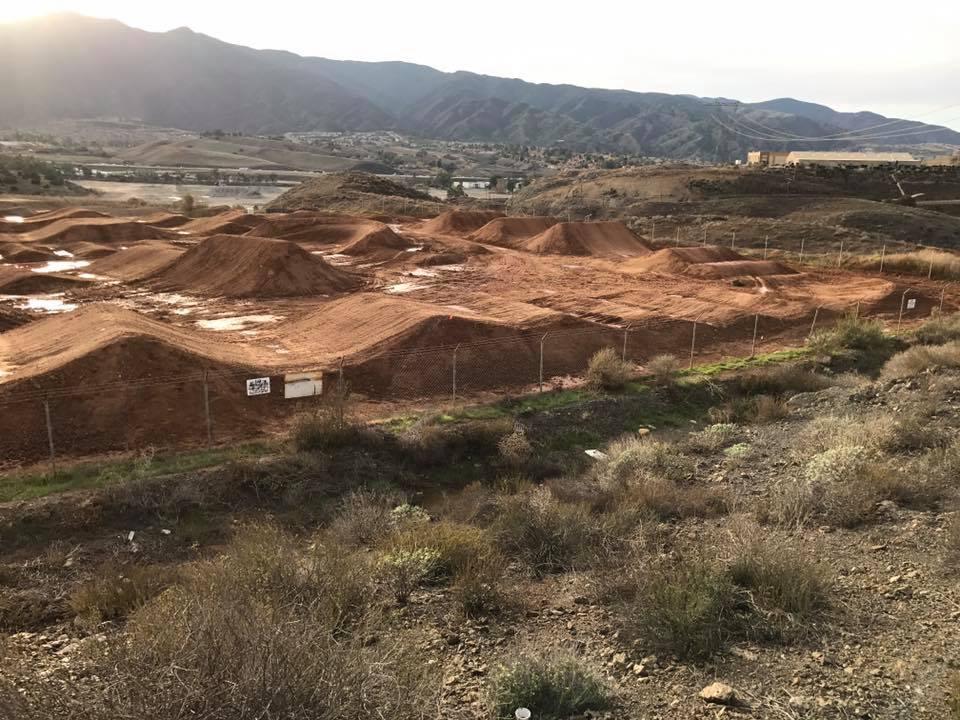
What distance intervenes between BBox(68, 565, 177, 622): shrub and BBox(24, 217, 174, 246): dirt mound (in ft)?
136

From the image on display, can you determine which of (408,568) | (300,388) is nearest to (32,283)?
(300,388)

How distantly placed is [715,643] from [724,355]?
63.4ft

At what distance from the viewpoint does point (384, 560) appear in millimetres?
8172

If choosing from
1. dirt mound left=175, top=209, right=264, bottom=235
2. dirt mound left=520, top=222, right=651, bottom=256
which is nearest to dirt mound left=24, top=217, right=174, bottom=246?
dirt mound left=175, top=209, right=264, bottom=235

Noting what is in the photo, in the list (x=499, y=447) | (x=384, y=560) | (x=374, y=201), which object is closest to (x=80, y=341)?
(x=499, y=447)

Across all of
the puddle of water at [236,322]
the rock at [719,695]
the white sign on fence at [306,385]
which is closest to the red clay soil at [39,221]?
the puddle of water at [236,322]

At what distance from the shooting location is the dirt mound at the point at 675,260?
4038 cm

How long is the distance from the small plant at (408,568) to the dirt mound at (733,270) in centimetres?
3338

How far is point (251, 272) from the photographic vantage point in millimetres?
32125

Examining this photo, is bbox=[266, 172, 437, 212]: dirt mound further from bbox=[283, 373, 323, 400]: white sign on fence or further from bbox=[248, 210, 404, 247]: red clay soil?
bbox=[283, 373, 323, 400]: white sign on fence

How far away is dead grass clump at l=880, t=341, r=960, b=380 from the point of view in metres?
19.3

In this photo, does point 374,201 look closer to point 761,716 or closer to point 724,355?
point 724,355

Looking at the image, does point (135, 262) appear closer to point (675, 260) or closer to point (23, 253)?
point (23, 253)

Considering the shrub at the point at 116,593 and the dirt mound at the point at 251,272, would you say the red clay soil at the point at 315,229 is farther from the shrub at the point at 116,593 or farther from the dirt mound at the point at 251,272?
the shrub at the point at 116,593
